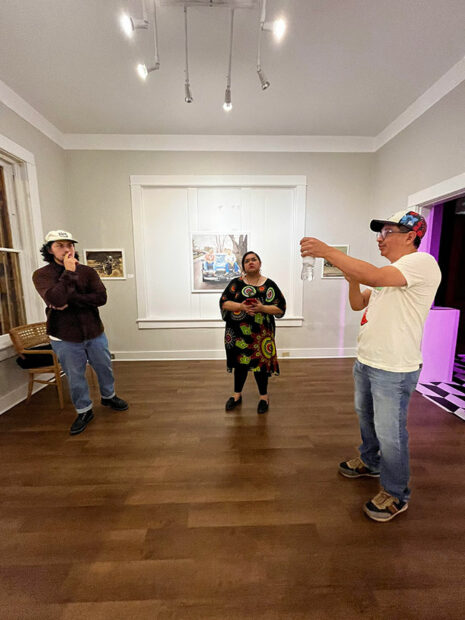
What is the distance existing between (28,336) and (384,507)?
344 cm

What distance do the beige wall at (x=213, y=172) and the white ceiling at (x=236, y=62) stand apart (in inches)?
16.5

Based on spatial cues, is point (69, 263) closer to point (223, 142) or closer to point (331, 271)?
point (223, 142)

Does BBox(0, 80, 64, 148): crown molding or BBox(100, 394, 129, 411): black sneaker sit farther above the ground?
BBox(0, 80, 64, 148): crown molding

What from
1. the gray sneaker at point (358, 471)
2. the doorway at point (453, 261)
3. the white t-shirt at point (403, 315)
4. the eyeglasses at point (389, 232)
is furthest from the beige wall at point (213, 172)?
the white t-shirt at point (403, 315)

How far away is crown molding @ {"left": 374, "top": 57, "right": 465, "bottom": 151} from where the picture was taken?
92.7 inches

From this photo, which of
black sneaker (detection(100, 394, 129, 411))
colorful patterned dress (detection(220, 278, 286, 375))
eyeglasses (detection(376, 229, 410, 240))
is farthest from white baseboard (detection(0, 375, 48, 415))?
eyeglasses (detection(376, 229, 410, 240))

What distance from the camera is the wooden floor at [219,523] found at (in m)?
1.11

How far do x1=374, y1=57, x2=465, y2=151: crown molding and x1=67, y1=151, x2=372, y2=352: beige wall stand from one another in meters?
0.40

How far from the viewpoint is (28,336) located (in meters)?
2.85

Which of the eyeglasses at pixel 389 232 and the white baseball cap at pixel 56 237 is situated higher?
the white baseball cap at pixel 56 237

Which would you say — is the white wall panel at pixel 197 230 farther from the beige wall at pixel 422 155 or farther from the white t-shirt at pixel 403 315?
the white t-shirt at pixel 403 315

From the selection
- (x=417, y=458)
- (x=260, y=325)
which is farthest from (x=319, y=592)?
(x=260, y=325)

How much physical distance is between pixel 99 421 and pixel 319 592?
80.9 inches

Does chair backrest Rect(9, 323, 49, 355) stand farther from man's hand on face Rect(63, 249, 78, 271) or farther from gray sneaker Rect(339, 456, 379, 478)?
gray sneaker Rect(339, 456, 379, 478)
